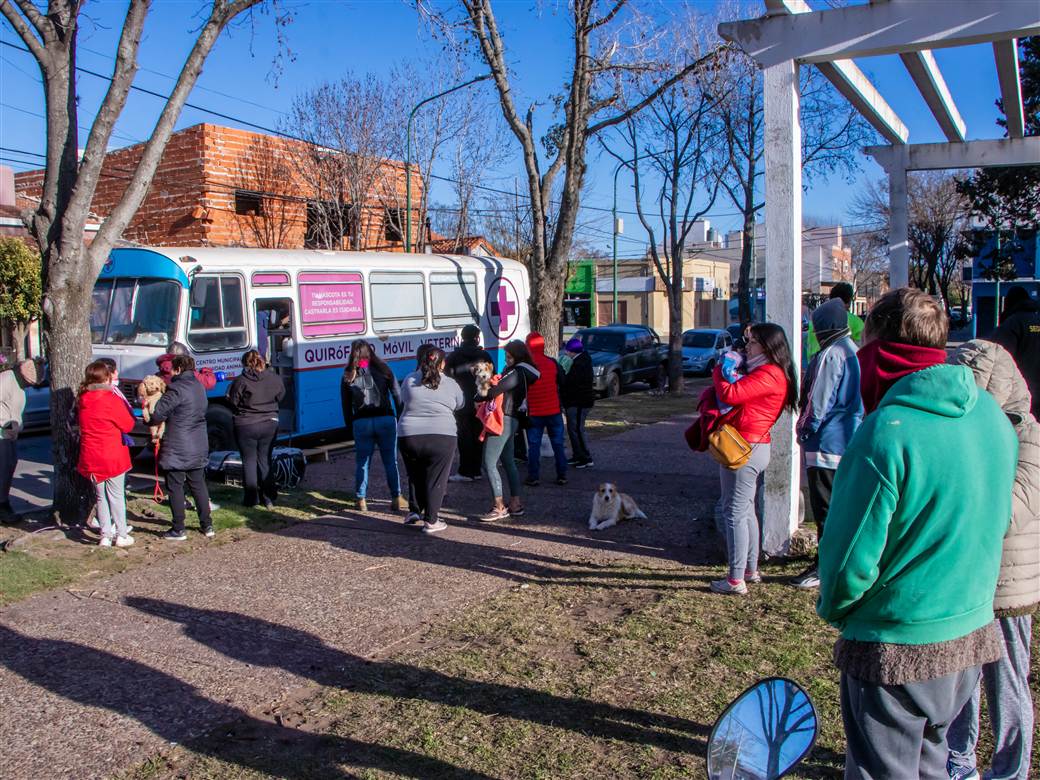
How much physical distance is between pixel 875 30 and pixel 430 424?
4.49 m

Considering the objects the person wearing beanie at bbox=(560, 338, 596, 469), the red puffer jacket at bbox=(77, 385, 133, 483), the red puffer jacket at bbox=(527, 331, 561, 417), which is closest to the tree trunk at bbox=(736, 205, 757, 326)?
the person wearing beanie at bbox=(560, 338, 596, 469)

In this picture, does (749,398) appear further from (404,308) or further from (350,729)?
(404,308)

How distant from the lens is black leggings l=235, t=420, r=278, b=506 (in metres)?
8.96

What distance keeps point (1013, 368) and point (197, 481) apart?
6693mm

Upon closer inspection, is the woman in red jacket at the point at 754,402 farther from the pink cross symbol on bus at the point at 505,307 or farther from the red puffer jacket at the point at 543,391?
the pink cross symbol on bus at the point at 505,307

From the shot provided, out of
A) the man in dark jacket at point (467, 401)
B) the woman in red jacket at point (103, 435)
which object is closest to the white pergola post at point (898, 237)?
the man in dark jacket at point (467, 401)

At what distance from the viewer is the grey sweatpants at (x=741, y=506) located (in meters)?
5.71

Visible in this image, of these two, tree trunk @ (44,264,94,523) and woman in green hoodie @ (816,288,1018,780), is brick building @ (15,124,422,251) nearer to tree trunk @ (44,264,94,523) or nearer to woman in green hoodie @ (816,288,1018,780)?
tree trunk @ (44,264,94,523)

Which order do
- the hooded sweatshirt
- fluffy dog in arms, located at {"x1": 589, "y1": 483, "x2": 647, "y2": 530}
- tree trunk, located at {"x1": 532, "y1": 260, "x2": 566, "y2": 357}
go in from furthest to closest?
tree trunk, located at {"x1": 532, "y1": 260, "x2": 566, "y2": 357}, fluffy dog in arms, located at {"x1": 589, "y1": 483, "x2": 647, "y2": 530}, the hooded sweatshirt

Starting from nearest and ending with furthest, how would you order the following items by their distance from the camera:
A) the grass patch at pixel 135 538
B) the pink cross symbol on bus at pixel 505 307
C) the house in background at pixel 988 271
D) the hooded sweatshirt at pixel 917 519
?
the hooded sweatshirt at pixel 917 519, the grass patch at pixel 135 538, the pink cross symbol on bus at pixel 505 307, the house in background at pixel 988 271

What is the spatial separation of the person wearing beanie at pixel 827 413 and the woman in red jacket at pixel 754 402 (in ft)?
0.63

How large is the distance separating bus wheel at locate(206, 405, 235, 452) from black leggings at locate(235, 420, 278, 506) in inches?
103

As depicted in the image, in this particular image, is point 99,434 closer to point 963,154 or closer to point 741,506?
point 741,506

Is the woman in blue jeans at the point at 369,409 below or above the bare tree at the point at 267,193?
below
